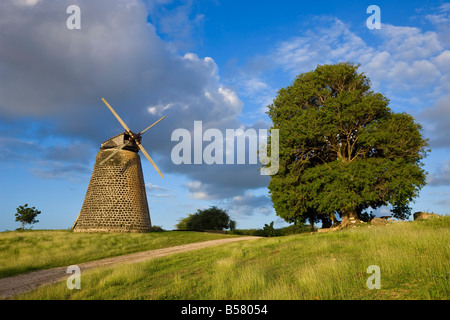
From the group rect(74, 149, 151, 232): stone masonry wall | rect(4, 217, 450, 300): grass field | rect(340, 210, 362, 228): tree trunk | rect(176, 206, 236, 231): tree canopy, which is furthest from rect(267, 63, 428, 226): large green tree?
rect(176, 206, 236, 231): tree canopy

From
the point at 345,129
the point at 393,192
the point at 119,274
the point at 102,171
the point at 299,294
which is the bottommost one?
the point at 119,274

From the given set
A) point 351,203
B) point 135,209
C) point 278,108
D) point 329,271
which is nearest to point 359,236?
point 329,271

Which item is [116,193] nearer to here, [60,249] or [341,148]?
[60,249]

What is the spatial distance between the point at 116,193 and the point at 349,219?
2746cm

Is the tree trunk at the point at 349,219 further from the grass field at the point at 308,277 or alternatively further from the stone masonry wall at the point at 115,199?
the stone masonry wall at the point at 115,199

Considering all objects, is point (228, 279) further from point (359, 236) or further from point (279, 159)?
point (279, 159)

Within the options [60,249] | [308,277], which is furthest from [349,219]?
[60,249]

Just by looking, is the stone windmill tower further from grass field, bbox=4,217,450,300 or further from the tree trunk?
the tree trunk

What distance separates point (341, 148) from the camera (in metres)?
→ 26.7

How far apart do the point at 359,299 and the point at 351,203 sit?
17.1m

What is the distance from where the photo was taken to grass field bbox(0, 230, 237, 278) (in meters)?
17.9

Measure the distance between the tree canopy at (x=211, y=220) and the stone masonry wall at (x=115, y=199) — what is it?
47.8 ft

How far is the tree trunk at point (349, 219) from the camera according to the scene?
23.8 m

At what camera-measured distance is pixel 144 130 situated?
4103cm
